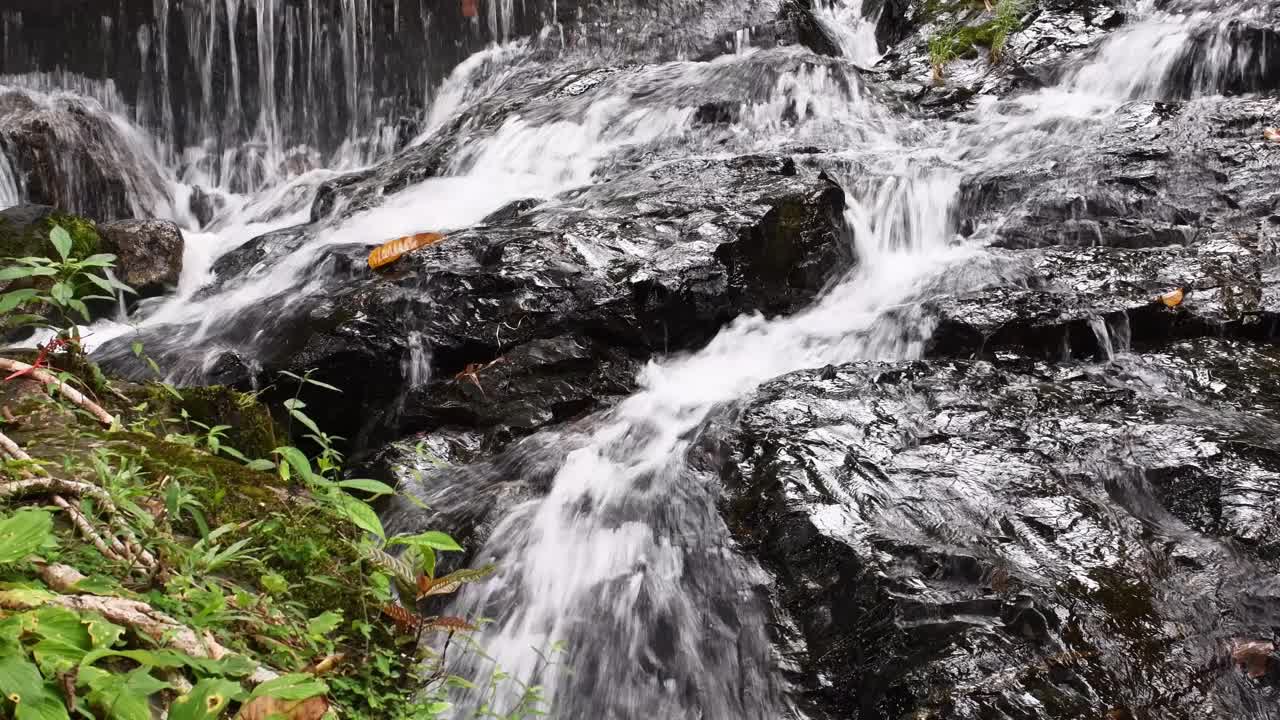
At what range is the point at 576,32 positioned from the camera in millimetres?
12469

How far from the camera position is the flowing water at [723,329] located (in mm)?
3139

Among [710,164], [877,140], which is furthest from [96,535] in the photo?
[877,140]

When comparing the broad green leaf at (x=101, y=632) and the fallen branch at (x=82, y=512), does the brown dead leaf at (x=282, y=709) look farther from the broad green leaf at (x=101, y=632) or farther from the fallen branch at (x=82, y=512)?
the fallen branch at (x=82, y=512)

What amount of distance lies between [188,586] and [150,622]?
0.73 feet

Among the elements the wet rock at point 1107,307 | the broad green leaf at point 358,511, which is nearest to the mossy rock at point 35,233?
the broad green leaf at point 358,511

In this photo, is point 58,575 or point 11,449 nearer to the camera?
point 58,575

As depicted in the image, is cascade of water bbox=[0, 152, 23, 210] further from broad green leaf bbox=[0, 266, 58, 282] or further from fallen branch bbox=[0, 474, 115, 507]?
fallen branch bbox=[0, 474, 115, 507]

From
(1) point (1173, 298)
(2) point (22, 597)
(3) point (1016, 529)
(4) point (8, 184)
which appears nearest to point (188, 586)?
(2) point (22, 597)

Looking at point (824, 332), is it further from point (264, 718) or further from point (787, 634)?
point (264, 718)

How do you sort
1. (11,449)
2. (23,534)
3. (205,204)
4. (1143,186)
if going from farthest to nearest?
(205,204) < (1143,186) < (11,449) < (23,534)

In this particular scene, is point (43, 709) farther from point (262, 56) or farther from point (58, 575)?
point (262, 56)

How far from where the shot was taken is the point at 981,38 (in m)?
10.1

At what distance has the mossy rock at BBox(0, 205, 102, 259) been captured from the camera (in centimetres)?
750

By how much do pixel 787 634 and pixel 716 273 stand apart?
3.02 meters
